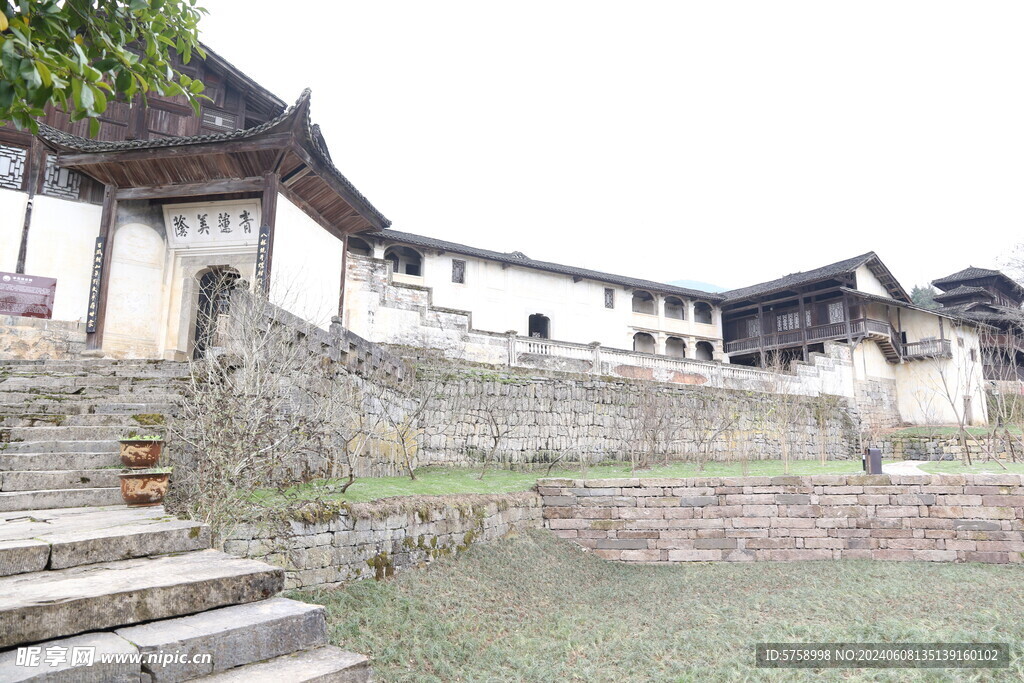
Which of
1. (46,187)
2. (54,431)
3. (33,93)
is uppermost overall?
(46,187)

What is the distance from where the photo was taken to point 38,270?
39.0 ft

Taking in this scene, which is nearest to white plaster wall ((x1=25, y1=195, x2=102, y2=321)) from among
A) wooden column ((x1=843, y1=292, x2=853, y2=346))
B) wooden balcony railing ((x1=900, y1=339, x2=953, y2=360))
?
wooden column ((x1=843, y1=292, x2=853, y2=346))

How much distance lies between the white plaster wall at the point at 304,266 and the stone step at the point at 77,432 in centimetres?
448

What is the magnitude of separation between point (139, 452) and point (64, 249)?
9371 millimetres

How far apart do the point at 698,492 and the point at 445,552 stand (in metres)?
5.06

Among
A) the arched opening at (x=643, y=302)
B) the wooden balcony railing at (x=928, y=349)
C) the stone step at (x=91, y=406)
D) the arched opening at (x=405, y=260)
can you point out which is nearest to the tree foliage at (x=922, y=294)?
the wooden balcony railing at (x=928, y=349)

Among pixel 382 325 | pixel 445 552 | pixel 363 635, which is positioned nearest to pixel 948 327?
pixel 382 325

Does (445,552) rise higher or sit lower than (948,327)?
lower

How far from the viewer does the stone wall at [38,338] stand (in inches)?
456

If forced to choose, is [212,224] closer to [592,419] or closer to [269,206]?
[269,206]

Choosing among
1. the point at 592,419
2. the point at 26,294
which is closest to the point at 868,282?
the point at 592,419

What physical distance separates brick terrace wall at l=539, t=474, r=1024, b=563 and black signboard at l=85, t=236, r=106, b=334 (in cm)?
943

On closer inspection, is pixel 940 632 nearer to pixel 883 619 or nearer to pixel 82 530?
pixel 883 619

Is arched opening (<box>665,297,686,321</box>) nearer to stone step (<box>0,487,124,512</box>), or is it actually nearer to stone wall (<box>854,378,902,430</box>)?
stone wall (<box>854,378,902,430</box>)
